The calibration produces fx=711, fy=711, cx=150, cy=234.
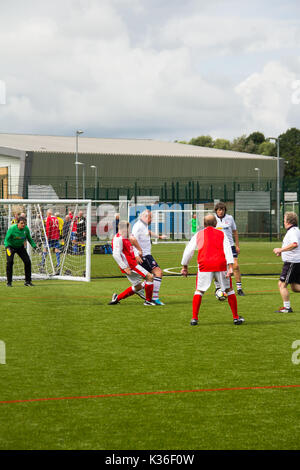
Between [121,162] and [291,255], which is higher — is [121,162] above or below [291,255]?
above

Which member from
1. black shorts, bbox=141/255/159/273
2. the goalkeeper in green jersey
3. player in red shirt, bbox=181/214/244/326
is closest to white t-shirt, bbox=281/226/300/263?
player in red shirt, bbox=181/214/244/326

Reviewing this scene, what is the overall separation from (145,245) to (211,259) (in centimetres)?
307

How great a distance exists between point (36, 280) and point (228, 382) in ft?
46.4

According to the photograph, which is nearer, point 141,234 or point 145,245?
point 141,234

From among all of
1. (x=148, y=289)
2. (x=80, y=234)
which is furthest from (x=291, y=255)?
(x=80, y=234)

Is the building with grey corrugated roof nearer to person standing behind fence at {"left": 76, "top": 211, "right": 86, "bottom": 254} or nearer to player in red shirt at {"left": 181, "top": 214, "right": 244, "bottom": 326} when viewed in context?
person standing behind fence at {"left": 76, "top": 211, "right": 86, "bottom": 254}

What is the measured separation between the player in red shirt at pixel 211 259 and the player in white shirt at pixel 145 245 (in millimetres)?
2691

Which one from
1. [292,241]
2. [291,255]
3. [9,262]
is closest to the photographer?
[292,241]

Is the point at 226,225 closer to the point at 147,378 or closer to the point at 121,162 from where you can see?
the point at 147,378

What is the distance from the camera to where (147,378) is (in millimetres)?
7371


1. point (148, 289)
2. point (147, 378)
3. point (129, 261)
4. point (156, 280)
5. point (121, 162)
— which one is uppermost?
point (121, 162)

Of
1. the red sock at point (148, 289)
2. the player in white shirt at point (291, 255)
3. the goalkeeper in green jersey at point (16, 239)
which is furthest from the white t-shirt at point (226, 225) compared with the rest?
the goalkeeper in green jersey at point (16, 239)
